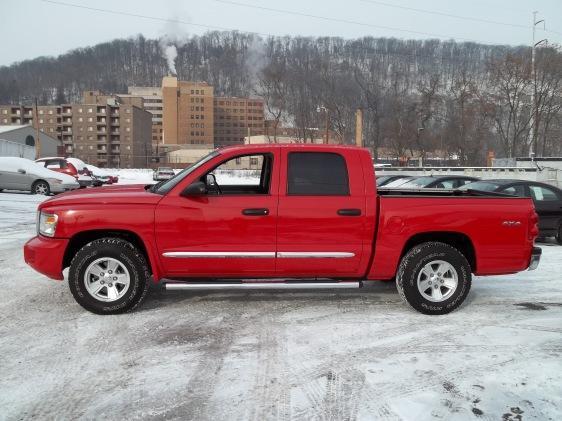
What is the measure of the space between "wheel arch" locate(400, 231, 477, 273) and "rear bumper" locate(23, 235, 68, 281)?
3561 millimetres

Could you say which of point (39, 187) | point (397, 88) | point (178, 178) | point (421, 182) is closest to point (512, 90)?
point (397, 88)

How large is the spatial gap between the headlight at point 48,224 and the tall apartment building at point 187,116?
119374 millimetres

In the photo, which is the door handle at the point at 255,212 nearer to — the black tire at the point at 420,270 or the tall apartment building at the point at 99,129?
the black tire at the point at 420,270

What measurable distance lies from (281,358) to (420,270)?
6.27 ft

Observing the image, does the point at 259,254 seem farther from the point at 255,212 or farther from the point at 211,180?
the point at 211,180

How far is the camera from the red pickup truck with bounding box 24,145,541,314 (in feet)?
15.9

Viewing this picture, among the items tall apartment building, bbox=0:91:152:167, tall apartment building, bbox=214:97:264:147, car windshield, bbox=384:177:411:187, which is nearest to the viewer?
car windshield, bbox=384:177:411:187

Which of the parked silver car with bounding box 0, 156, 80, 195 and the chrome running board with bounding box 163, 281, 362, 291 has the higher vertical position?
the parked silver car with bounding box 0, 156, 80, 195

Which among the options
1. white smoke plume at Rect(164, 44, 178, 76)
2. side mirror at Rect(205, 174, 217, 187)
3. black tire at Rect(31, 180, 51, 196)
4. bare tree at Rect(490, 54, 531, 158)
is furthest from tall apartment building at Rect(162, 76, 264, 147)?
side mirror at Rect(205, 174, 217, 187)

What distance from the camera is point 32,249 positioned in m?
4.92

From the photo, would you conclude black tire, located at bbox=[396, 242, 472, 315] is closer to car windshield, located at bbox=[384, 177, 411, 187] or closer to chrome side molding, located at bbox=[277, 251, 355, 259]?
chrome side molding, located at bbox=[277, 251, 355, 259]

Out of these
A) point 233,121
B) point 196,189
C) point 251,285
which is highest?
point 233,121

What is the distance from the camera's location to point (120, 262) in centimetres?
486

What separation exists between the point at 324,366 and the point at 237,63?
571 ft
